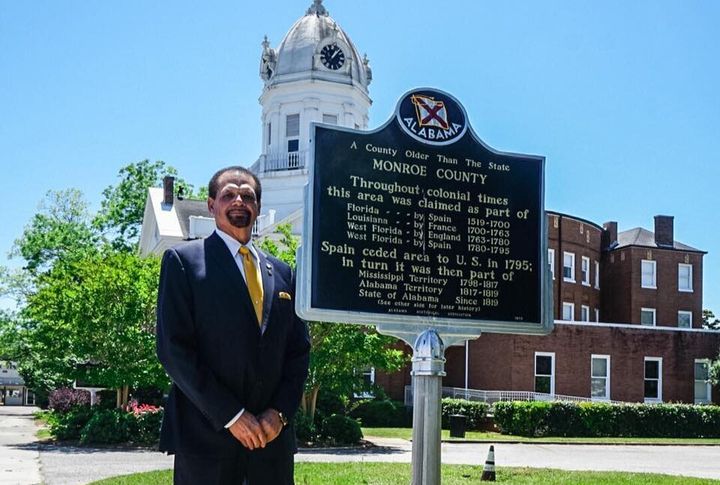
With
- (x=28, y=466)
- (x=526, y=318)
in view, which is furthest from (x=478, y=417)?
(x=526, y=318)

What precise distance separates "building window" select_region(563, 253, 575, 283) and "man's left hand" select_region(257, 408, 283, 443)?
41927mm

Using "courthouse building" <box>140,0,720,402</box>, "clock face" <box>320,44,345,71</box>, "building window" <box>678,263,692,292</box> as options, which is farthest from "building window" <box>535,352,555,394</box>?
"clock face" <box>320,44,345,71</box>

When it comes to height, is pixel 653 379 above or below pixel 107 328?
below

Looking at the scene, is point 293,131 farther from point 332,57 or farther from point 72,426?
point 72,426

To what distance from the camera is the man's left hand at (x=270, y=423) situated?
4.69m

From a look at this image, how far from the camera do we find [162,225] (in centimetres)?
4444

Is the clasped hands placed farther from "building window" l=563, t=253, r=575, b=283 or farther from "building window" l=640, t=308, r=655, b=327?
"building window" l=640, t=308, r=655, b=327

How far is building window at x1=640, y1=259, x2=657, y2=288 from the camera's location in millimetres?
47875

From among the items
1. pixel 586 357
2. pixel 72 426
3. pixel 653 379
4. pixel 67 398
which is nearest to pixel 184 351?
pixel 72 426

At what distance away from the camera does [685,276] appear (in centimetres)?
4869

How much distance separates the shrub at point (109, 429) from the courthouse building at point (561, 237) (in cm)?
1675

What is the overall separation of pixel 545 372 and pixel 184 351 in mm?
34291

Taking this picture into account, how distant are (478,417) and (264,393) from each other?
1147 inches

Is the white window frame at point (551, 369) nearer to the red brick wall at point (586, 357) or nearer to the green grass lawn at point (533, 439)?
the red brick wall at point (586, 357)
